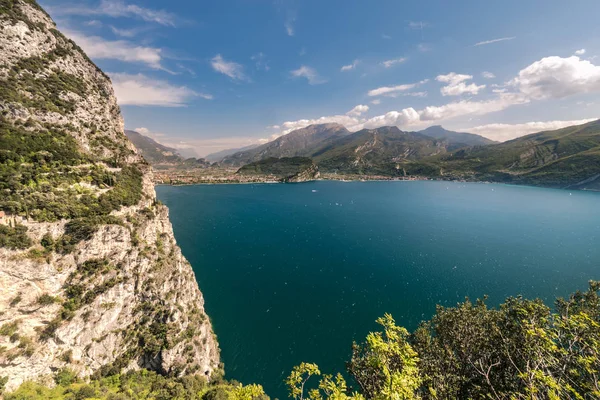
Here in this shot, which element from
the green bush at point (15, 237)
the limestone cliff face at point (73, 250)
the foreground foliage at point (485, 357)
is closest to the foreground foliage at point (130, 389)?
the limestone cliff face at point (73, 250)

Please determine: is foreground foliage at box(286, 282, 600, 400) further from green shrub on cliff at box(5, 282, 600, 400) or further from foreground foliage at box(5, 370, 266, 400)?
foreground foliage at box(5, 370, 266, 400)

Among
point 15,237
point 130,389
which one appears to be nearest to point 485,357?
point 130,389

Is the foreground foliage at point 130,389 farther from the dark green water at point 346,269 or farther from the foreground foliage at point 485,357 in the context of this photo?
the foreground foliage at point 485,357

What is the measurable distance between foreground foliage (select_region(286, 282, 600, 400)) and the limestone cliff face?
36.8m

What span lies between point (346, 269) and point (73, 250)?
69895 mm

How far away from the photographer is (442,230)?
383ft

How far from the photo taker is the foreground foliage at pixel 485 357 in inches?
556

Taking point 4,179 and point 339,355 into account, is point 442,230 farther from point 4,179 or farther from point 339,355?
point 4,179

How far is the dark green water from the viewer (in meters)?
49.9

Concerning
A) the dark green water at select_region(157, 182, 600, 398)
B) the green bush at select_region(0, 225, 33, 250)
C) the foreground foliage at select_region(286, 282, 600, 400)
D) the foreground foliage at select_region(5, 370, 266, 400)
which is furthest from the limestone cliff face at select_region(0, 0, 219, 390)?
the foreground foliage at select_region(286, 282, 600, 400)

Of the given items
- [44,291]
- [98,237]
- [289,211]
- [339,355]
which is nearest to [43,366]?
[44,291]

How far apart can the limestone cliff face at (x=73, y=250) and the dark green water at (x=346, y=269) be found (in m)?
12.4

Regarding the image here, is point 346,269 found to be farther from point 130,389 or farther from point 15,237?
point 15,237

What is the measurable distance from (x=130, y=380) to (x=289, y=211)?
131m
